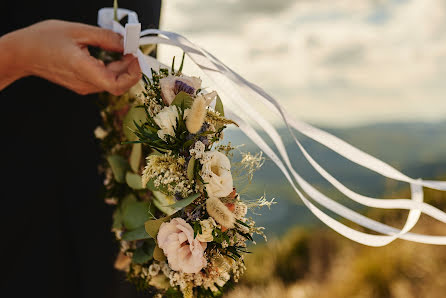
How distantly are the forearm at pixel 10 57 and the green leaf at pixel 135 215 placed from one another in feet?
1.72

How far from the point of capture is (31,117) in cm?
132

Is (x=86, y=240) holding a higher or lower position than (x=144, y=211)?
lower

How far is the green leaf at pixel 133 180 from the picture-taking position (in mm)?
1259

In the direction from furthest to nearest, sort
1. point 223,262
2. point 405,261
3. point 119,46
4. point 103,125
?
point 405,261, point 103,125, point 119,46, point 223,262

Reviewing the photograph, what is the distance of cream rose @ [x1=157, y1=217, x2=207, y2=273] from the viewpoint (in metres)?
0.81

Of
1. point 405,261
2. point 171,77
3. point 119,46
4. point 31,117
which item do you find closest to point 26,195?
point 31,117

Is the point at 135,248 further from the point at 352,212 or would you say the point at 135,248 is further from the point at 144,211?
the point at 352,212

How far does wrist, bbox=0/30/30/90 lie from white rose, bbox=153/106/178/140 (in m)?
0.56

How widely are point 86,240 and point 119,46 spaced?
2.38 feet

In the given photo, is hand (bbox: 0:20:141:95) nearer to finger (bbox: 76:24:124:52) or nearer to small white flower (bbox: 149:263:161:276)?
finger (bbox: 76:24:124:52)

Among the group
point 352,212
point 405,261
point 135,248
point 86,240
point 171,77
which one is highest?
point 171,77

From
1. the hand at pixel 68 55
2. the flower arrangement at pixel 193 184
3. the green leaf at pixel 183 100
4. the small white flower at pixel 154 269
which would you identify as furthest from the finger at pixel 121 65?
the small white flower at pixel 154 269

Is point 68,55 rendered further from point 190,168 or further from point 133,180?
point 190,168

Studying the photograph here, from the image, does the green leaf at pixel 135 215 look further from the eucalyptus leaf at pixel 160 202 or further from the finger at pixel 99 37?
the finger at pixel 99 37
